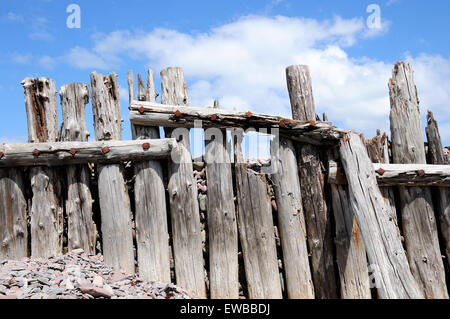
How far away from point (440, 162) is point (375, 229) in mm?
2053

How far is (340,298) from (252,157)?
216cm

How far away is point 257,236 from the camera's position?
5.47 meters

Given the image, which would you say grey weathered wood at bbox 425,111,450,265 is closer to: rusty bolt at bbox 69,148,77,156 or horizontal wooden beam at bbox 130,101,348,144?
horizontal wooden beam at bbox 130,101,348,144

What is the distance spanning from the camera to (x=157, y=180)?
18.0 feet

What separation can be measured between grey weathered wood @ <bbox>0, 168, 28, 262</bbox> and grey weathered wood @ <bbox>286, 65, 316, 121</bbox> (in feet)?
12.5

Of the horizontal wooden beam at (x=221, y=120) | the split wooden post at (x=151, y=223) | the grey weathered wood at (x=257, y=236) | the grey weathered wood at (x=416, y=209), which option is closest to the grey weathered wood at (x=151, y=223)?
the split wooden post at (x=151, y=223)

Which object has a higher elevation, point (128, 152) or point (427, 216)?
point (128, 152)

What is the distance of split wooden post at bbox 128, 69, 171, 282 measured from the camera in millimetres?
5402

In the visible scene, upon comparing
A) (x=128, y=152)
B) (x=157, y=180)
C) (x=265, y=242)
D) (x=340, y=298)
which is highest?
(x=128, y=152)

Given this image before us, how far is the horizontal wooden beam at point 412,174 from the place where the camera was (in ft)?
19.0

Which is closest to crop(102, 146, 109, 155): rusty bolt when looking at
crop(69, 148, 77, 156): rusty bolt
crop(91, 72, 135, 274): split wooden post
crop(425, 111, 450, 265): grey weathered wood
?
crop(91, 72, 135, 274): split wooden post
